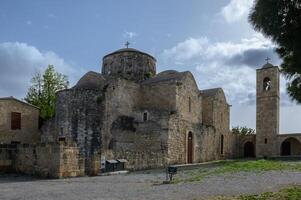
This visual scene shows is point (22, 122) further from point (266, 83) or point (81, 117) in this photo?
point (266, 83)

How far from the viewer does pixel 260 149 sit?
1486 inches

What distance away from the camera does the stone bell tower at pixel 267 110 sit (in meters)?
37.3

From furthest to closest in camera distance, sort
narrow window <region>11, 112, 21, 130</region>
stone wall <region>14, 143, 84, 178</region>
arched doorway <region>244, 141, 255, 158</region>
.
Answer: arched doorway <region>244, 141, 255, 158</region> → narrow window <region>11, 112, 21, 130</region> → stone wall <region>14, 143, 84, 178</region>

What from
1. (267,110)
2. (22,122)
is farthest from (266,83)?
(22,122)

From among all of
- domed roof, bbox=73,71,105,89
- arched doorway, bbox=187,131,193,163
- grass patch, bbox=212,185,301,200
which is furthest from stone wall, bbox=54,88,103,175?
grass patch, bbox=212,185,301,200

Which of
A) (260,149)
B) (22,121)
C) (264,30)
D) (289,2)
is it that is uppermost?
(289,2)

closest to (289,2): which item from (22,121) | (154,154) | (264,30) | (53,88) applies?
(264,30)

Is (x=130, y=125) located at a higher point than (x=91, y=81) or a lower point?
lower

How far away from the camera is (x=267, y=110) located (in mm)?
38062

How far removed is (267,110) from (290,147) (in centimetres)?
546

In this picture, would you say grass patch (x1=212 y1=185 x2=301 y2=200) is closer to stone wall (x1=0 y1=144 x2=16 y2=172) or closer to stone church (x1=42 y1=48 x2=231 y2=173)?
stone church (x1=42 y1=48 x2=231 y2=173)

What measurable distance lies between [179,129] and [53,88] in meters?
14.8

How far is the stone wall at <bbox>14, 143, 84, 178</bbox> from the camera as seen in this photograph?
16.0 metres

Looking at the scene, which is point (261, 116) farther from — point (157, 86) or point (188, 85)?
point (157, 86)
